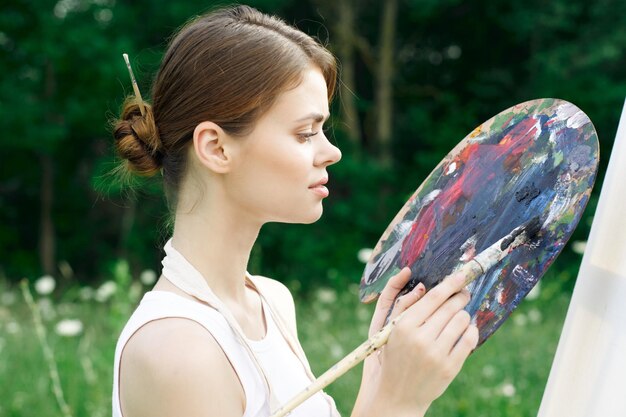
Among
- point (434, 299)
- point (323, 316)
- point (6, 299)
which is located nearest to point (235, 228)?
point (434, 299)

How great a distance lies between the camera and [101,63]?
34.4 ft

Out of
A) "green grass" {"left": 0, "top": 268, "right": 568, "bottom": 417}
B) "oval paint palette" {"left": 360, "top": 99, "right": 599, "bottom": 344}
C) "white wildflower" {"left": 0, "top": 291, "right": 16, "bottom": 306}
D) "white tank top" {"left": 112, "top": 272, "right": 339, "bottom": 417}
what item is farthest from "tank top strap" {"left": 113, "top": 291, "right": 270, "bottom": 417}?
"white wildflower" {"left": 0, "top": 291, "right": 16, "bottom": 306}

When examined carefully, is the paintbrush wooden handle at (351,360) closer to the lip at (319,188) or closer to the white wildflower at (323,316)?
the lip at (319,188)

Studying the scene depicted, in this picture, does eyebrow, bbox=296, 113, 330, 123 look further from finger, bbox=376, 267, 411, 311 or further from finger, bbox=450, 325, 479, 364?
finger, bbox=450, 325, 479, 364

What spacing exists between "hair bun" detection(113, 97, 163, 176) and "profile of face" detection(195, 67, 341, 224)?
5.8 inches

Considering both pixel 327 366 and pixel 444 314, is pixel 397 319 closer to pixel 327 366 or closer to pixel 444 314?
pixel 444 314

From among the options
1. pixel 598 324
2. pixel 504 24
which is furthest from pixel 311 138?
pixel 504 24

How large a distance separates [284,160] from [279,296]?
459mm

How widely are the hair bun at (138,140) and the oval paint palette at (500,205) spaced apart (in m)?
0.45

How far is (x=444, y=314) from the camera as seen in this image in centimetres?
123

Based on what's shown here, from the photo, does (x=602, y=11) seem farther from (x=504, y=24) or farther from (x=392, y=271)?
(x=392, y=271)

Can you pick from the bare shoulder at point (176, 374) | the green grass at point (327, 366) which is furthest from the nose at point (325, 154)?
the green grass at point (327, 366)

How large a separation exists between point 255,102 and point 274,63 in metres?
0.08

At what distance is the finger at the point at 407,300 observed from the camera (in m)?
1.33
